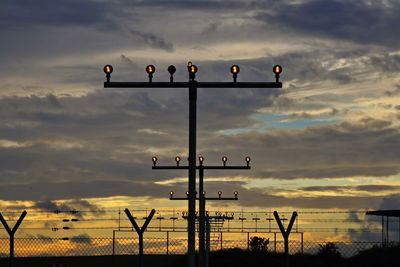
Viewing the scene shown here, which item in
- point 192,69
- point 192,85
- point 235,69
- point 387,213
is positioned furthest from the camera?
point 387,213

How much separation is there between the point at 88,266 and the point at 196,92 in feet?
115

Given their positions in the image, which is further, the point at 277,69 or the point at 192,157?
the point at 192,157

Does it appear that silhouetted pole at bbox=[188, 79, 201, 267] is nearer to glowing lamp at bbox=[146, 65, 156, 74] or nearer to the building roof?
glowing lamp at bbox=[146, 65, 156, 74]

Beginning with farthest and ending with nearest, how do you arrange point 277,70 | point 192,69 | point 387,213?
point 387,213
point 192,69
point 277,70

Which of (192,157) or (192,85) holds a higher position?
(192,85)

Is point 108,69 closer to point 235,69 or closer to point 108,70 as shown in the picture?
point 108,70

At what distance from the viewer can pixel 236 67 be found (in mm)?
32812

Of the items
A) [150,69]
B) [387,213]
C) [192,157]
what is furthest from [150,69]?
[387,213]

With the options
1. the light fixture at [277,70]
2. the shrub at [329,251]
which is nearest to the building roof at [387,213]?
the shrub at [329,251]

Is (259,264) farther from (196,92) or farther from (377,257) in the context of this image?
(196,92)

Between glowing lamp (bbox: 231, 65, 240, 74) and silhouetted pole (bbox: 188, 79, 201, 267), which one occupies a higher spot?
glowing lamp (bbox: 231, 65, 240, 74)

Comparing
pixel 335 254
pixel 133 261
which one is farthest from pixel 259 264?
pixel 133 261

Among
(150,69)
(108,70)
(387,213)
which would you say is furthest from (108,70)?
(387,213)

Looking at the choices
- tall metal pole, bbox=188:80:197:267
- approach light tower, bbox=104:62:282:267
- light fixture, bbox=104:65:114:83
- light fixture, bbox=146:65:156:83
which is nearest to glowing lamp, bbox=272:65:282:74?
approach light tower, bbox=104:62:282:267
